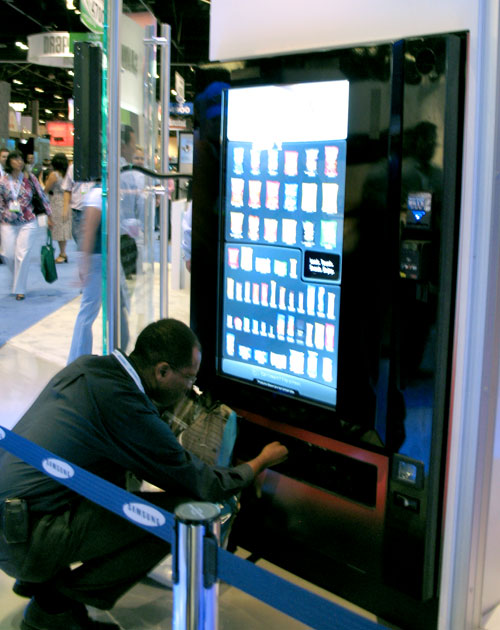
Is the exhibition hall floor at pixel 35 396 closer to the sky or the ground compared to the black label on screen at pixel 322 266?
closer to the ground

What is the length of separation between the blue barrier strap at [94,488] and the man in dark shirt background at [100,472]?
46 mm

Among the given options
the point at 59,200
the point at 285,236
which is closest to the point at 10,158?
the point at 59,200

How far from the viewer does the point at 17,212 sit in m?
8.20

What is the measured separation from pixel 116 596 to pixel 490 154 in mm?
1809

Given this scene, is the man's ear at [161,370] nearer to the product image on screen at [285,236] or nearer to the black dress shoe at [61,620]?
the product image on screen at [285,236]

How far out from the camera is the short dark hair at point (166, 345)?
8.14 feet

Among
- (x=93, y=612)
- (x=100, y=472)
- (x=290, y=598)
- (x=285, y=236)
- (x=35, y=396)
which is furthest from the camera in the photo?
(x=35, y=396)

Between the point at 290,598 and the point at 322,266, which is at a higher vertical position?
the point at 322,266

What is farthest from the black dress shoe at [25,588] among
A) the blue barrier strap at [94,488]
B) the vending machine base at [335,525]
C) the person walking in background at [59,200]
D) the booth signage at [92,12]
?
the person walking in background at [59,200]

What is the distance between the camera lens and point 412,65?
6.63ft

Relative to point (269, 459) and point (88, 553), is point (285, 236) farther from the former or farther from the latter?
point (88, 553)

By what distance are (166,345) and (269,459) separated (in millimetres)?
522

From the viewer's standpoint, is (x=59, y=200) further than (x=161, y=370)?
Yes

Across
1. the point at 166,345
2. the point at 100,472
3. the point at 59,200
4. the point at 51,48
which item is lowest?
the point at 100,472
